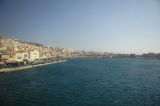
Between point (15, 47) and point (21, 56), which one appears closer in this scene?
point (21, 56)

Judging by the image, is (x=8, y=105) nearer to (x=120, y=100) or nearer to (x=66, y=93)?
(x=66, y=93)

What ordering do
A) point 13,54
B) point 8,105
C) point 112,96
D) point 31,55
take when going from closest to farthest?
point 8,105 < point 112,96 < point 13,54 < point 31,55

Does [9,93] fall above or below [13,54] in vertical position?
below

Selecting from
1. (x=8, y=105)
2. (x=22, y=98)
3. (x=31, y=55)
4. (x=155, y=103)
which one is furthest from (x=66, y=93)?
(x=31, y=55)

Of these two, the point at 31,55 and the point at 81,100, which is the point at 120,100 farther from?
the point at 31,55

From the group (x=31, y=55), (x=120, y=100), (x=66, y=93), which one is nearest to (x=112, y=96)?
(x=120, y=100)

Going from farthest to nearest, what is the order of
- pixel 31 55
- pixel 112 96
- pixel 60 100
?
pixel 31 55, pixel 112 96, pixel 60 100

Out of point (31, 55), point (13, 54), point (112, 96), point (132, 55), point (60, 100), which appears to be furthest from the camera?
point (132, 55)

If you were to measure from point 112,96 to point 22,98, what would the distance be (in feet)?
17.2

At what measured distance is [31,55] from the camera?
4128cm

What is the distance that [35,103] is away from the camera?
10906 mm

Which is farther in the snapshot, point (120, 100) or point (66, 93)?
point (66, 93)

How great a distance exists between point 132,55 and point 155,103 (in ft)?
273

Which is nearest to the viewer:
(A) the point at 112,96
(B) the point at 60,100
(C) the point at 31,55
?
(B) the point at 60,100
